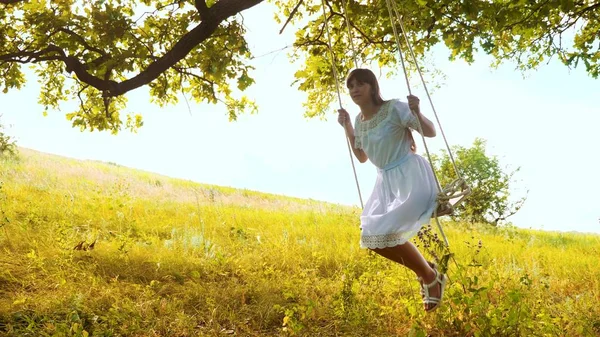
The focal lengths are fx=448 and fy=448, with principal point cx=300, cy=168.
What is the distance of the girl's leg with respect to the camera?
165 inches

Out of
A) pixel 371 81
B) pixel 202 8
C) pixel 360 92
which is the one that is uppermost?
pixel 202 8

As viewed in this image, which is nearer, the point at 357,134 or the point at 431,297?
the point at 431,297

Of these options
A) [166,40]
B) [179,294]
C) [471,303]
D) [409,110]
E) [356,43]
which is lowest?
[179,294]

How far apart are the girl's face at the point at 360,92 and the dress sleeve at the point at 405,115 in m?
0.31

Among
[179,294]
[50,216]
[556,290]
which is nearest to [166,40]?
[50,216]

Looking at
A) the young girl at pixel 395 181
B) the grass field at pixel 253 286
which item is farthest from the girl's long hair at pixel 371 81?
the grass field at pixel 253 286

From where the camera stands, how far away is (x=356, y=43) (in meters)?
8.61

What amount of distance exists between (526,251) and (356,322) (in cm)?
522

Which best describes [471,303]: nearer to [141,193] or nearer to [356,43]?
[356,43]

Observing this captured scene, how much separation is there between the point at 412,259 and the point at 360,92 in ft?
5.68

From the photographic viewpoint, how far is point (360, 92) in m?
4.57

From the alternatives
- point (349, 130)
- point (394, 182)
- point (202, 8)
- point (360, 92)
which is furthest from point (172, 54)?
point (394, 182)

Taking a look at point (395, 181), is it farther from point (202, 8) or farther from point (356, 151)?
point (202, 8)

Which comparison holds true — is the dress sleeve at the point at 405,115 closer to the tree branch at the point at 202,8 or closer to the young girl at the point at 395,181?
the young girl at the point at 395,181
